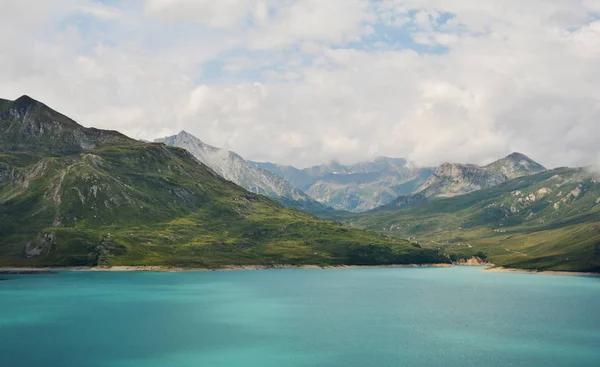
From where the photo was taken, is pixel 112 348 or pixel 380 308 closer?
pixel 112 348

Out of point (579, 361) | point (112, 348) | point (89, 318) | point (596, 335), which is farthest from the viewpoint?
point (89, 318)

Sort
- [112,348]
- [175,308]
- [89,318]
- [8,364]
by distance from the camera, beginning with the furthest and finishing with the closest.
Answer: [175,308], [89,318], [112,348], [8,364]

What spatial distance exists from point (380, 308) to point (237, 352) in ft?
234

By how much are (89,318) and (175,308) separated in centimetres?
2688

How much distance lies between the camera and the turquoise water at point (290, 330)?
93.6 meters

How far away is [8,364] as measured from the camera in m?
84.8

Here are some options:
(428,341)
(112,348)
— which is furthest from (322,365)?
(112,348)

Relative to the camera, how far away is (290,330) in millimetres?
122125

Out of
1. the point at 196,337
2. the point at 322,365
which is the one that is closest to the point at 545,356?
the point at 322,365

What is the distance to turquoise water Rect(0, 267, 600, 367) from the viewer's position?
93562 mm

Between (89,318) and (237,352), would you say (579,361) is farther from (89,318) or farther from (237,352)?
(89,318)

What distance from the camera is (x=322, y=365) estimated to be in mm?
88938

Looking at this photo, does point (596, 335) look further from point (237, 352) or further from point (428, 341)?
point (237, 352)

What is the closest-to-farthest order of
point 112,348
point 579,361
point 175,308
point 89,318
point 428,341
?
point 579,361 < point 112,348 < point 428,341 < point 89,318 < point 175,308
